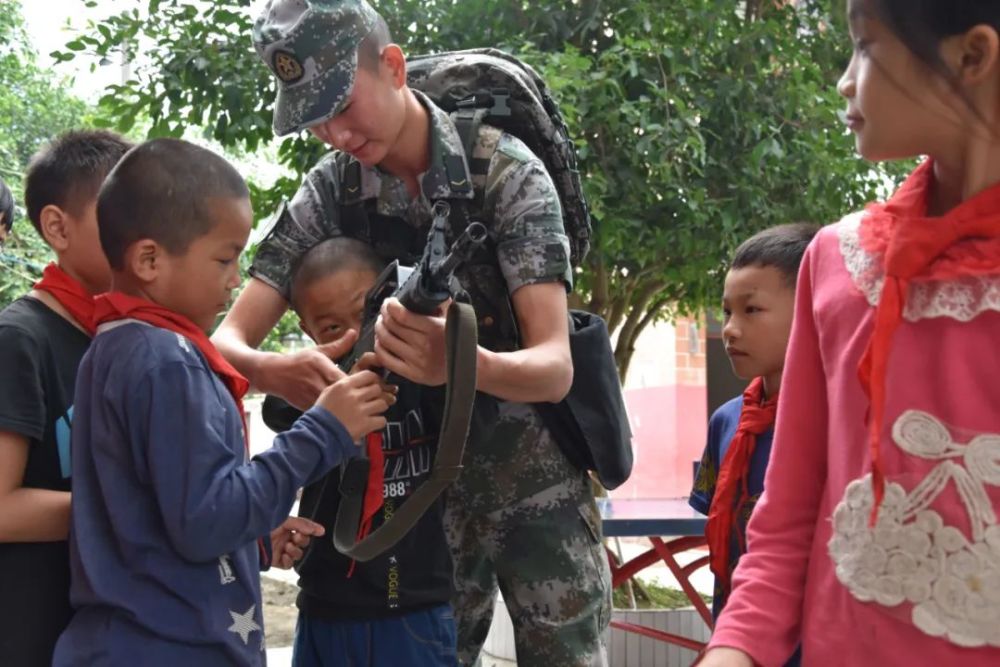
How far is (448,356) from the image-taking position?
6.15ft

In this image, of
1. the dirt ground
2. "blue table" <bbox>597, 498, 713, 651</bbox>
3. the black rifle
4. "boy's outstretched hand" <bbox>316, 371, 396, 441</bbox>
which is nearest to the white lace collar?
the black rifle

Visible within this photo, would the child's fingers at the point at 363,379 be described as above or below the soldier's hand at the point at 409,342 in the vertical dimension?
below

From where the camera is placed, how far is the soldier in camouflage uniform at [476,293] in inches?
85.7

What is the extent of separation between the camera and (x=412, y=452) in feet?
7.63

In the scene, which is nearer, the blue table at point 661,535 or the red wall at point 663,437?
the blue table at point 661,535

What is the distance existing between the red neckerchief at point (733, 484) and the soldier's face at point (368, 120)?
111 centimetres

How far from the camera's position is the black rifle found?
1.84 meters

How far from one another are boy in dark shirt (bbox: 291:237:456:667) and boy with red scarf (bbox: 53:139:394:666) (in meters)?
0.33

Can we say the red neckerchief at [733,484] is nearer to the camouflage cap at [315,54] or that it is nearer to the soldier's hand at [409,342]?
the soldier's hand at [409,342]

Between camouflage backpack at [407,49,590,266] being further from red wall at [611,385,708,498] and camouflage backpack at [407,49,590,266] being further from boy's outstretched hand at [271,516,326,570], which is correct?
red wall at [611,385,708,498]

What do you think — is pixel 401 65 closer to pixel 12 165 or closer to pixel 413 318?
pixel 413 318

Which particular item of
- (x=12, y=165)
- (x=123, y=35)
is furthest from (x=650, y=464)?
(x=123, y=35)

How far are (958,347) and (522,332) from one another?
1.09 metres

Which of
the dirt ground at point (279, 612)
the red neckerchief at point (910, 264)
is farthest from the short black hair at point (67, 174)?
the dirt ground at point (279, 612)
